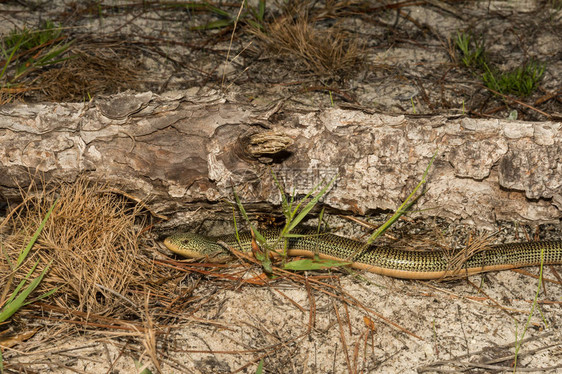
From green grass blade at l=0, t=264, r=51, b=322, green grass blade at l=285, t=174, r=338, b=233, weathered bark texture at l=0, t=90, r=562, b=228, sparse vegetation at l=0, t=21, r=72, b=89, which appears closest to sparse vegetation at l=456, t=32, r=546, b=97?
Answer: weathered bark texture at l=0, t=90, r=562, b=228

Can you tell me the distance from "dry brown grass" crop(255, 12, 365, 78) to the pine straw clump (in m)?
2.61

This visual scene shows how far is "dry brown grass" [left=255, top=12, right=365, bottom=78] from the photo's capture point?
511cm

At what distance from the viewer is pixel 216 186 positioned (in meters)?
3.58

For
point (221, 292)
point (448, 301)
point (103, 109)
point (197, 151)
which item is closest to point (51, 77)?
point (103, 109)

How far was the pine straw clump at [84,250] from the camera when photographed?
303 cm

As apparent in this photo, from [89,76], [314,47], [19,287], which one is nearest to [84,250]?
[19,287]

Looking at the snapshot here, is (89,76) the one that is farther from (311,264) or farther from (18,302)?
(311,264)

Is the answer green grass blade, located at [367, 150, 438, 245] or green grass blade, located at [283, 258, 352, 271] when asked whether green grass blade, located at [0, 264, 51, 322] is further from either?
green grass blade, located at [367, 150, 438, 245]

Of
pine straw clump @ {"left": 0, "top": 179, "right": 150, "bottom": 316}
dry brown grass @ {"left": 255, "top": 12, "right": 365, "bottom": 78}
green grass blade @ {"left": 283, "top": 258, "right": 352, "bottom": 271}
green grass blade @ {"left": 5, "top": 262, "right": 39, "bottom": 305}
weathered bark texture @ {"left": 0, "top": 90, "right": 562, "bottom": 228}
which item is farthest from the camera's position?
dry brown grass @ {"left": 255, "top": 12, "right": 365, "bottom": 78}

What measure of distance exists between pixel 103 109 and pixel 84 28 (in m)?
2.71

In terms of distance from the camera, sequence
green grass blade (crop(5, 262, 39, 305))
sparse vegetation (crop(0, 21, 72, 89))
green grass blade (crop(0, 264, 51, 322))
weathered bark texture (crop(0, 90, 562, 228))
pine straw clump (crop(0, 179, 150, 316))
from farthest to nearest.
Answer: sparse vegetation (crop(0, 21, 72, 89)) → weathered bark texture (crop(0, 90, 562, 228)) → pine straw clump (crop(0, 179, 150, 316)) → green grass blade (crop(5, 262, 39, 305)) → green grass blade (crop(0, 264, 51, 322))

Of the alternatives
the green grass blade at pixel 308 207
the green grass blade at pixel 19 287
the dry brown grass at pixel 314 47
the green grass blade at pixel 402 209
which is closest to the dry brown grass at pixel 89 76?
the dry brown grass at pixel 314 47

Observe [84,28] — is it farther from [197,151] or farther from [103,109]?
[197,151]

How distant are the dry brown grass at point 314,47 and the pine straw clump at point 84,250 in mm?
2611
